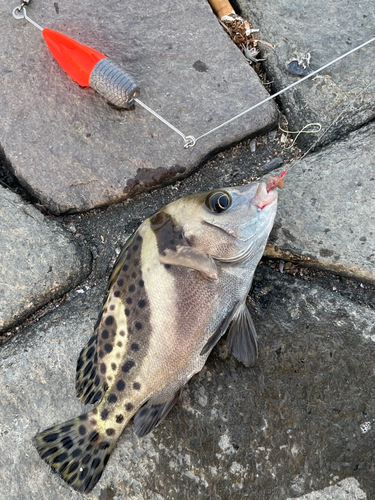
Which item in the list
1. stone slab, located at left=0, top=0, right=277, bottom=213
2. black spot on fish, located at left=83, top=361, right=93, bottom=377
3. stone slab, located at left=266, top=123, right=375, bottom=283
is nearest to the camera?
black spot on fish, located at left=83, top=361, right=93, bottom=377

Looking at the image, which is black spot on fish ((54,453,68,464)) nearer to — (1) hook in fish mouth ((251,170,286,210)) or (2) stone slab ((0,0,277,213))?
(2) stone slab ((0,0,277,213))

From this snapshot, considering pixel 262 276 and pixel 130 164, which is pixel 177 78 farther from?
pixel 262 276

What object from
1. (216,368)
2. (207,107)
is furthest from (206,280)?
(207,107)

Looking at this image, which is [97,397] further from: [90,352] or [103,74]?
[103,74]

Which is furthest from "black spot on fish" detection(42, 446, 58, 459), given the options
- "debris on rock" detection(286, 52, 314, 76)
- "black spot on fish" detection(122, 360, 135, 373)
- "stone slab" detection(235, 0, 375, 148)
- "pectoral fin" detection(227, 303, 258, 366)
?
"debris on rock" detection(286, 52, 314, 76)

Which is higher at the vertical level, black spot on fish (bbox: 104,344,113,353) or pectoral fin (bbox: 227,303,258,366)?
black spot on fish (bbox: 104,344,113,353)

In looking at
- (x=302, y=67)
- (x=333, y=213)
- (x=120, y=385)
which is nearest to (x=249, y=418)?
(x=120, y=385)
